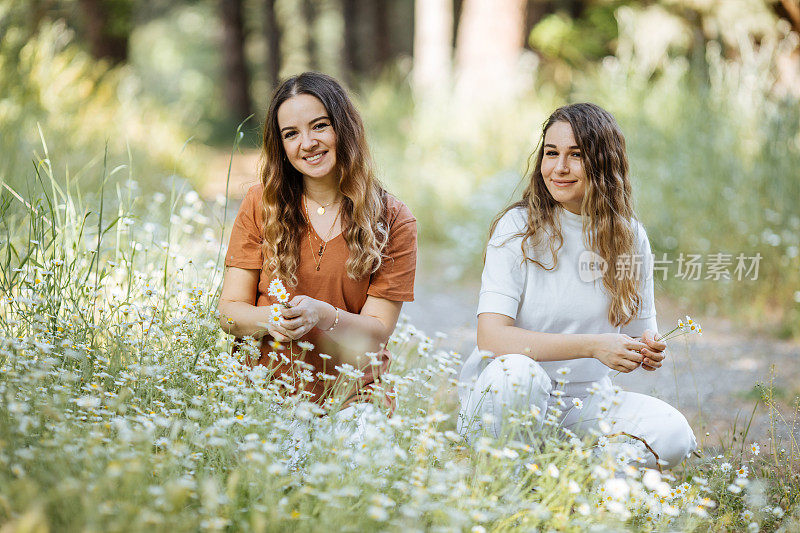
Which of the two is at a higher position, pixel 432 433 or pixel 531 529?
pixel 432 433

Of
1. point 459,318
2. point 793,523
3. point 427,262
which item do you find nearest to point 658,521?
point 793,523

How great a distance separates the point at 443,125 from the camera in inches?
348

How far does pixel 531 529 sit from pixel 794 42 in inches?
238

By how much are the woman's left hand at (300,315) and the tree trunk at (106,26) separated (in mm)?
10460

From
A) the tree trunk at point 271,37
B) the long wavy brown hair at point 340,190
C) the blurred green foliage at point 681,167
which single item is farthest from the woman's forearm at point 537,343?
the tree trunk at point 271,37

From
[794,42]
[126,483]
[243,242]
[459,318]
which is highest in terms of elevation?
[794,42]

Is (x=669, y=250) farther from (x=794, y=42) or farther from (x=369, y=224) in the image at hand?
(x=369, y=224)

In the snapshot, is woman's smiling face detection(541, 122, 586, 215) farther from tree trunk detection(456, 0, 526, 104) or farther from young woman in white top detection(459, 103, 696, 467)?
tree trunk detection(456, 0, 526, 104)

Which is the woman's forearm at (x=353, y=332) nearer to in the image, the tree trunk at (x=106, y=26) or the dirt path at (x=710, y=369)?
the dirt path at (x=710, y=369)

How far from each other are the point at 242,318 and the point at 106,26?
10469 millimetres

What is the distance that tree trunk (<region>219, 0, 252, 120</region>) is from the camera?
58.3ft

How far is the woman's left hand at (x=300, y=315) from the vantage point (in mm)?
2324

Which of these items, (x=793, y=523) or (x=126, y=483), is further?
(x=793, y=523)

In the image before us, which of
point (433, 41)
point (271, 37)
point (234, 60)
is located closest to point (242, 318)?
point (433, 41)
